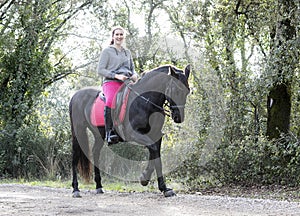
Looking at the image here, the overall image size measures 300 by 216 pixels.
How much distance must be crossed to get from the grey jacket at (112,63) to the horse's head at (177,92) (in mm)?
Answer: 1053

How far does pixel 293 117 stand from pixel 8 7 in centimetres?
1085

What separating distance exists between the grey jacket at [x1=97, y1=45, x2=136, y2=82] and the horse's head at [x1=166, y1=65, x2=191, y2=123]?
3.45 ft

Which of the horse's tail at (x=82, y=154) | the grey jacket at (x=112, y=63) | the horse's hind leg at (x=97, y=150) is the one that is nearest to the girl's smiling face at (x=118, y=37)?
the grey jacket at (x=112, y=63)

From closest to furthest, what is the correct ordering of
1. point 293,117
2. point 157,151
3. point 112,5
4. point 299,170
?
point 157,151 → point 299,170 → point 293,117 → point 112,5

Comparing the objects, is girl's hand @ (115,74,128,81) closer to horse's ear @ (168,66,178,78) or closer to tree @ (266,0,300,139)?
horse's ear @ (168,66,178,78)

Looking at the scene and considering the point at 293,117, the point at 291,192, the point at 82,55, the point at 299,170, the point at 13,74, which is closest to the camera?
the point at 291,192

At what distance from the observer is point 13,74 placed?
16.9m

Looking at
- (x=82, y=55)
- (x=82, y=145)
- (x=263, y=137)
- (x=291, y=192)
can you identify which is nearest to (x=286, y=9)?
(x=263, y=137)

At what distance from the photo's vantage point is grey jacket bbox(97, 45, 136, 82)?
28.8ft

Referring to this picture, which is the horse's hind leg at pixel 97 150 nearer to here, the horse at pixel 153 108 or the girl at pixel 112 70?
the horse at pixel 153 108

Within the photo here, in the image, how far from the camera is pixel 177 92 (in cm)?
819

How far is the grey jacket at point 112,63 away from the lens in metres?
8.79

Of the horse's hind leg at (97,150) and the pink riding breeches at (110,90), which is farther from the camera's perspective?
the horse's hind leg at (97,150)

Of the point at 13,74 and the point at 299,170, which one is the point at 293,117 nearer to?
the point at 299,170
